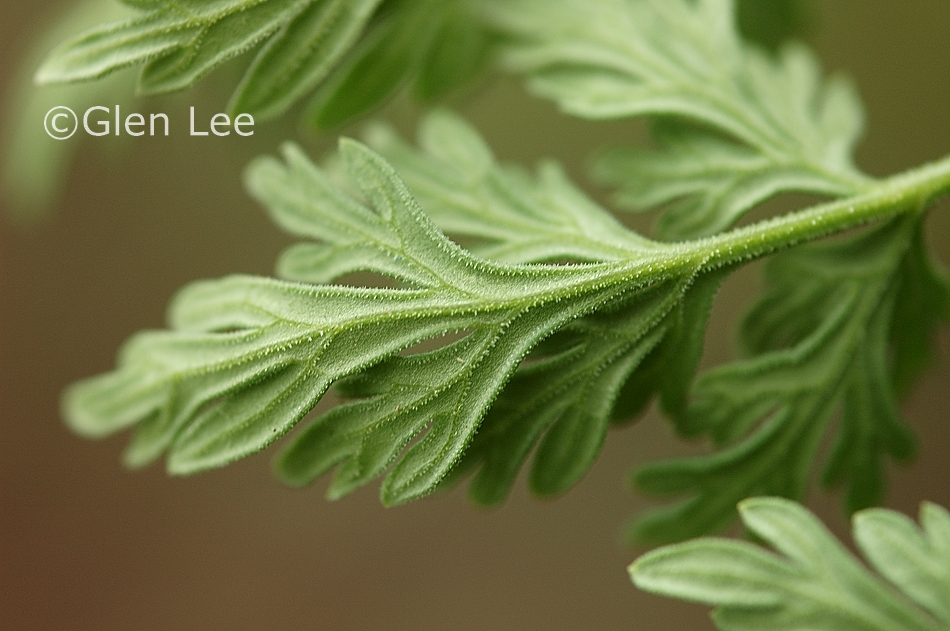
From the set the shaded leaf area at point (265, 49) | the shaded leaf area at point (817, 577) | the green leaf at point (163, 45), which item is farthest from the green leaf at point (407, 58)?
the shaded leaf area at point (817, 577)

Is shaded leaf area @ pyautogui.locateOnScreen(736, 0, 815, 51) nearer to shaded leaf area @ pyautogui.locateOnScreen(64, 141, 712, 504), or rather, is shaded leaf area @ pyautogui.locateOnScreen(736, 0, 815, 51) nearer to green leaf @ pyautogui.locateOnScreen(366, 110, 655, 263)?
green leaf @ pyautogui.locateOnScreen(366, 110, 655, 263)

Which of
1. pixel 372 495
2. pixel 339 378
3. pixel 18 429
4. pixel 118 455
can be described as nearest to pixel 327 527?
pixel 372 495

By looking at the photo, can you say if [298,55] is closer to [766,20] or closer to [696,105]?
[696,105]

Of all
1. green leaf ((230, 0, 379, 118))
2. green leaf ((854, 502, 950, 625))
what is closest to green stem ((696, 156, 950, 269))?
green leaf ((854, 502, 950, 625))

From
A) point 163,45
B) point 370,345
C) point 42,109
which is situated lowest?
point 370,345

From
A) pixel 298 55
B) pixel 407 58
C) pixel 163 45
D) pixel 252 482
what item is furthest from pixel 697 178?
pixel 252 482
